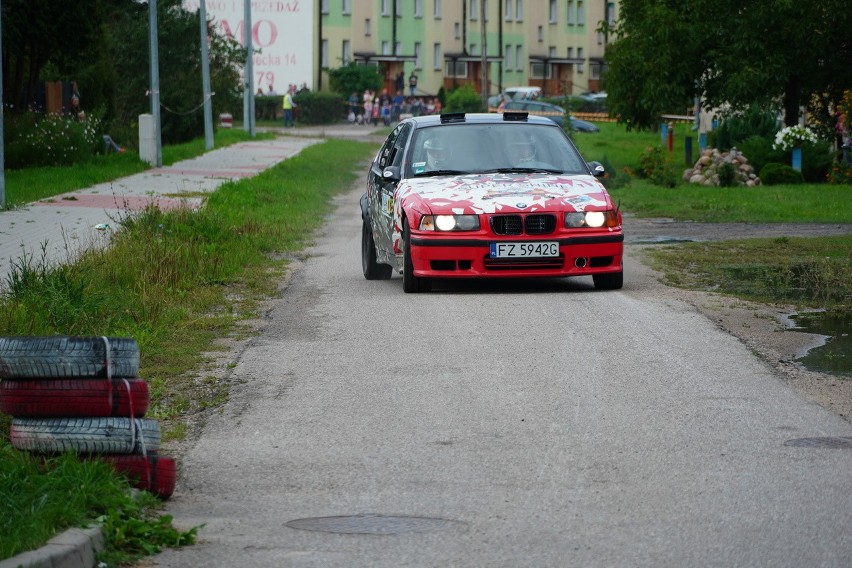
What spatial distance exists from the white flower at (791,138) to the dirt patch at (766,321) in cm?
1204

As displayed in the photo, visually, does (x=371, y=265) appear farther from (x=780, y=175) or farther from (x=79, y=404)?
(x=780, y=175)

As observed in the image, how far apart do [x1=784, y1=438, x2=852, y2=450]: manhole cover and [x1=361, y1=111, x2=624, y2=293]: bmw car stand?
5.81 metres

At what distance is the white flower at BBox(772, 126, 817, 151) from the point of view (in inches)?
1276

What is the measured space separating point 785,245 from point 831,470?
37.6 ft

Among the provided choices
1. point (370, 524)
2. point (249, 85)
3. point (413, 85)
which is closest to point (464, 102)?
point (413, 85)

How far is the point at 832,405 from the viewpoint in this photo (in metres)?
8.43

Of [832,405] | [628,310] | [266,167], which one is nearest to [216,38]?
[266,167]

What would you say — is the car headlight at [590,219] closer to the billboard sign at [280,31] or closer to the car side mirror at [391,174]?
the car side mirror at [391,174]

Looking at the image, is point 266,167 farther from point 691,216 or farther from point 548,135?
point 548,135

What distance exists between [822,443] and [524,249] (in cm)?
591

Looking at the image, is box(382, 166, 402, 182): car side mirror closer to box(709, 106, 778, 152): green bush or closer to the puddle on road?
the puddle on road

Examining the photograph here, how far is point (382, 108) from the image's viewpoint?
79312mm

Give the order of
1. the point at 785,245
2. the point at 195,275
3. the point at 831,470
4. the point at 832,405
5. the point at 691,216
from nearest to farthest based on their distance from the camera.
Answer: the point at 831,470 → the point at 832,405 → the point at 195,275 → the point at 785,245 → the point at 691,216

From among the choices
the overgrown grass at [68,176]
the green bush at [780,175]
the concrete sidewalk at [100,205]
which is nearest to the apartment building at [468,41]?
the concrete sidewalk at [100,205]
